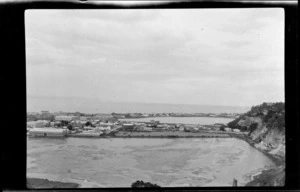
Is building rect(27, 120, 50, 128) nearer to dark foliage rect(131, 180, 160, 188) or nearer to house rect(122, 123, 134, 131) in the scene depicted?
house rect(122, 123, 134, 131)

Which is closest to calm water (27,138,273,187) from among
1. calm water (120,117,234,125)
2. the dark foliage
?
the dark foliage

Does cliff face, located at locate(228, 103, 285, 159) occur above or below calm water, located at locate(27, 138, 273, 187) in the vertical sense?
above

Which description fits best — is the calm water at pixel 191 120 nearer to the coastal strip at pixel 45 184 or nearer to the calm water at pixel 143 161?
the calm water at pixel 143 161

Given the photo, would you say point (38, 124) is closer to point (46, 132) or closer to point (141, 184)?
point (46, 132)

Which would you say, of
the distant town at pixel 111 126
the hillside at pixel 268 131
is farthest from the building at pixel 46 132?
the hillside at pixel 268 131

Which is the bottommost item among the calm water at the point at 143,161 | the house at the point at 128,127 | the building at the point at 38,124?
the calm water at the point at 143,161

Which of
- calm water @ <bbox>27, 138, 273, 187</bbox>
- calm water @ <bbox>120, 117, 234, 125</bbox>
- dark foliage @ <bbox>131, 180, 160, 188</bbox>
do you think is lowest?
dark foliage @ <bbox>131, 180, 160, 188</bbox>

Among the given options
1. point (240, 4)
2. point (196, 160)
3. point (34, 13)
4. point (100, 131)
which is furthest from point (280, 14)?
point (34, 13)
